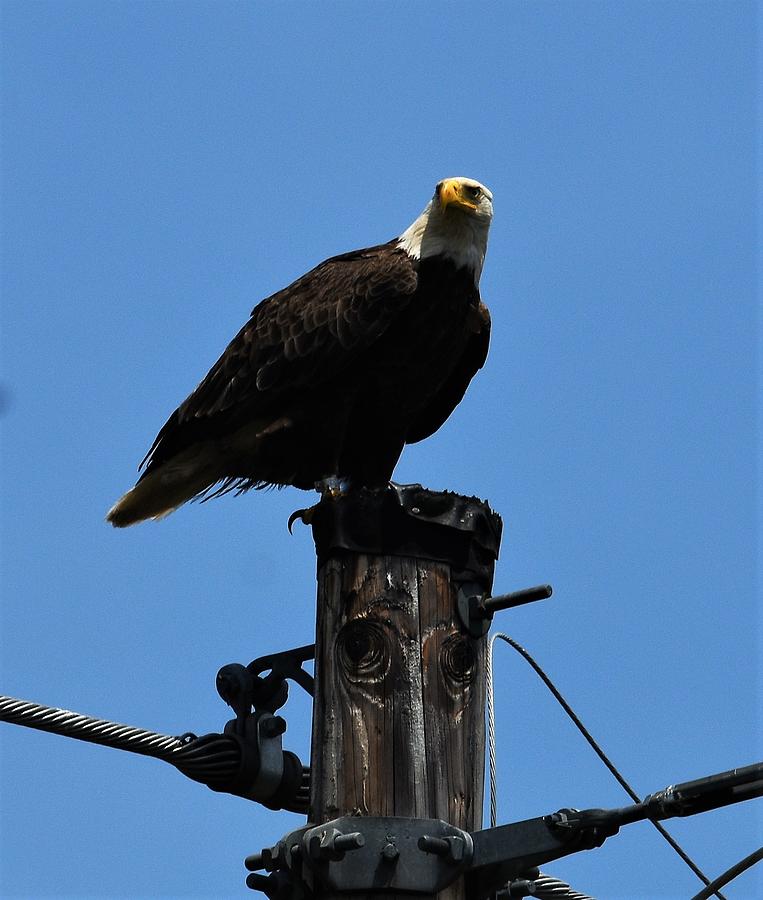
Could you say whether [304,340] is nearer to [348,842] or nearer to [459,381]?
[459,381]

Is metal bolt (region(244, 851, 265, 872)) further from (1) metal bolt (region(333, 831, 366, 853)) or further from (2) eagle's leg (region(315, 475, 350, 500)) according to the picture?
(2) eagle's leg (region(315, 475, 350, 500))

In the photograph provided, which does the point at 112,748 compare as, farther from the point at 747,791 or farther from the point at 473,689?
the point at 747,791

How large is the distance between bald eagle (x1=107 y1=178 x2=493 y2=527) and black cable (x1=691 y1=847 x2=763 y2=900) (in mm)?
3419

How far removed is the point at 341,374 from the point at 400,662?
9.69 feet

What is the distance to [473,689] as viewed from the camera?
3559 mm

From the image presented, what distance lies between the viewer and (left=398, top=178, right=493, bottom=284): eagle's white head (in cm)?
648

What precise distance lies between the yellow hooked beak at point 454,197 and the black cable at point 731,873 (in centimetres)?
395

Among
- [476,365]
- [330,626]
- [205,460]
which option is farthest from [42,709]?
[476,365]

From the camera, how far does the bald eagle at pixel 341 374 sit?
6281 millimetres

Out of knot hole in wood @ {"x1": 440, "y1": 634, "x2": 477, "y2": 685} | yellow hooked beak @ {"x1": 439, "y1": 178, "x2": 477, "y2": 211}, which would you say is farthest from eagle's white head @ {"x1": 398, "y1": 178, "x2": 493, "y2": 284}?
knot hole in wood @ {"x1": 440, "y1": 634, "x2": 477, "y2": 685}

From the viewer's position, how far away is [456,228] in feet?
21.4

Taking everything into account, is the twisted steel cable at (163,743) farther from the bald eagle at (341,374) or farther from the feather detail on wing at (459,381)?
the feather detail on wing at (459,381)

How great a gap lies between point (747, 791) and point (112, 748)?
154cm

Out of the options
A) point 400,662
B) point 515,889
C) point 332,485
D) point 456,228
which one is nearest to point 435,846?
point 515,889
